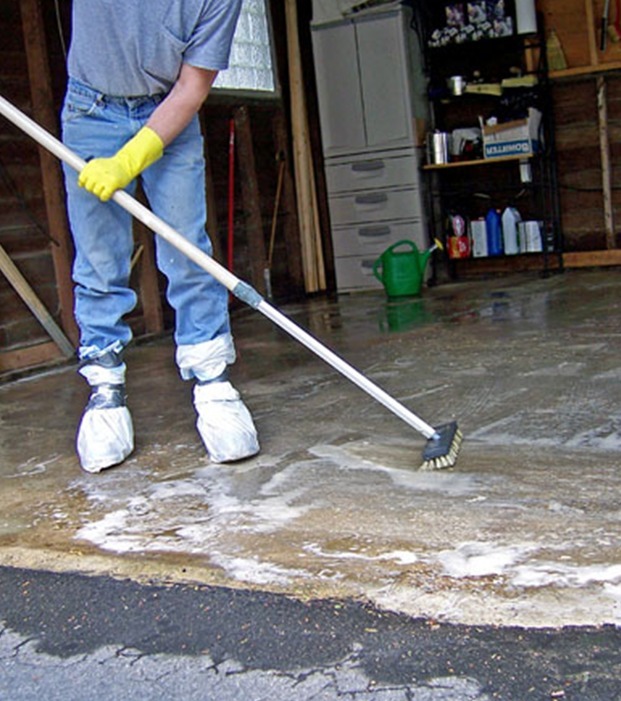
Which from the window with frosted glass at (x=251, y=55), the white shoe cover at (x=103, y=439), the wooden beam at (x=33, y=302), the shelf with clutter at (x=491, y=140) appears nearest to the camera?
the white shoe cover at (x=103, y=439)

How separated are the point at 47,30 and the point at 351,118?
7.10 ft

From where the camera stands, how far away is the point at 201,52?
7.13ft

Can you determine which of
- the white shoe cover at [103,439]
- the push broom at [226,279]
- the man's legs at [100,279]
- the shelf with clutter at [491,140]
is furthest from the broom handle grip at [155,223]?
the shelf with clutter at [491,140]

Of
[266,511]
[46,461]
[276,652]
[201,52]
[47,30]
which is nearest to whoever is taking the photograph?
[276,652]

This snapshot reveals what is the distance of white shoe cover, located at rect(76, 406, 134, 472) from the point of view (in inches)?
89.2

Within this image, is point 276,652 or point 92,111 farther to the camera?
point 92,111

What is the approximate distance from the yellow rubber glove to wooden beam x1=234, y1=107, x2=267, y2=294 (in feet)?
11.7

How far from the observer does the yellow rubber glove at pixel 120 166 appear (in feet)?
7.00

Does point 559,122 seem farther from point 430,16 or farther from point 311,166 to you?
point 311,166

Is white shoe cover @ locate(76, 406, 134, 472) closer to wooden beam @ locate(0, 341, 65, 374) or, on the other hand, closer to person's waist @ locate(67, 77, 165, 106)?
person's waist @ locate(67, 77, 165, 106)

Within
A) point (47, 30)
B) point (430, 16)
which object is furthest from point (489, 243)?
point (47, 30)

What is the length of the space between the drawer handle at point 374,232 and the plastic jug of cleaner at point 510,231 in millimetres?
691

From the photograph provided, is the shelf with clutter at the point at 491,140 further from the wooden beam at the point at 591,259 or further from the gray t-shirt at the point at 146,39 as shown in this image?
the gray t-shirt at the point at 146,39

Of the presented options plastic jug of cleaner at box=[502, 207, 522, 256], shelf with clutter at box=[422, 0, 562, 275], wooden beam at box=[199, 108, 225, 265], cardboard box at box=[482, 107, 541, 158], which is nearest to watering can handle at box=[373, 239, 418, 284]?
shelf with clutter at box=[422, 0, 562, 275]
